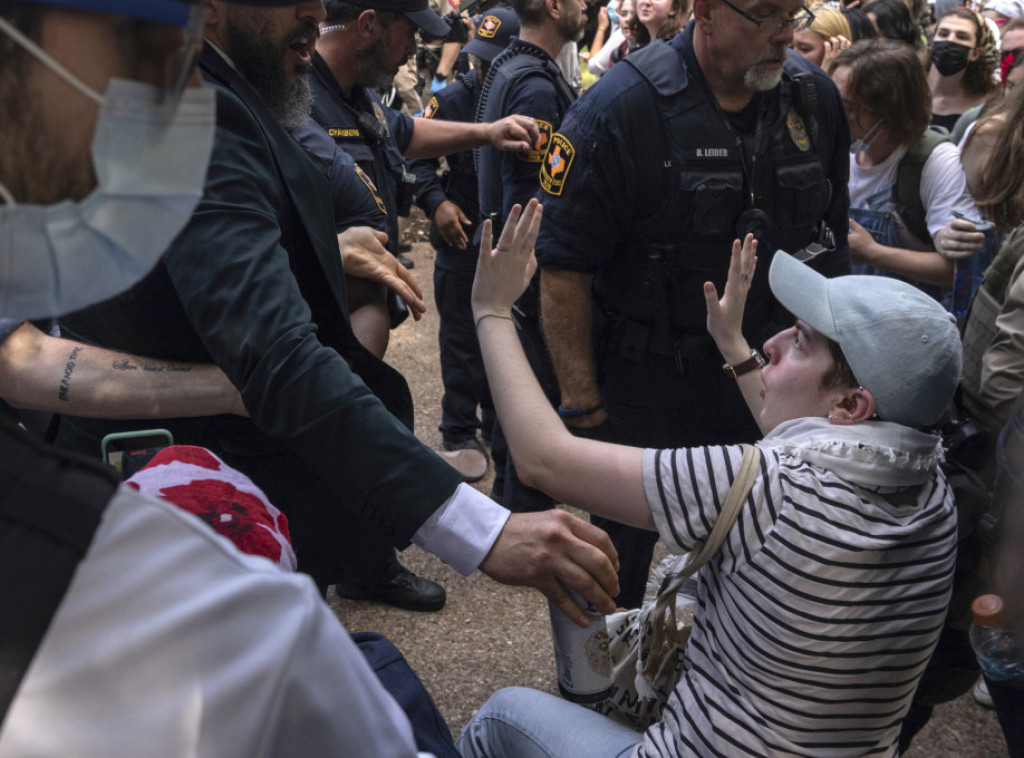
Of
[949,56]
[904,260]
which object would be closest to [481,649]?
[904,260]

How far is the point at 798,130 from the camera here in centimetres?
292

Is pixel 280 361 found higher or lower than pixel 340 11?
lower

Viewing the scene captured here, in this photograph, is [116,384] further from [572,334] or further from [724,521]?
[572,334]

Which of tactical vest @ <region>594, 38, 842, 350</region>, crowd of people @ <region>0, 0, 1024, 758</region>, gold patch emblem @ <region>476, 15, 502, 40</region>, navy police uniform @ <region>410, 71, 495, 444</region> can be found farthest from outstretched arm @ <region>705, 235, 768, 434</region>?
gold patch emblem @ <region>476, 15, 502, 40</region>

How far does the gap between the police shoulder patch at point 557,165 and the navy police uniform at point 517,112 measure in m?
0.84

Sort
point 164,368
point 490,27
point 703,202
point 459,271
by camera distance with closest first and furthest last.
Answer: point 164,368
point 703,202
point 459,271
point 490,27

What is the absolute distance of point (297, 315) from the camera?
62.6 inches

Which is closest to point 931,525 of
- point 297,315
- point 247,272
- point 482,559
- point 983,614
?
point 983,614

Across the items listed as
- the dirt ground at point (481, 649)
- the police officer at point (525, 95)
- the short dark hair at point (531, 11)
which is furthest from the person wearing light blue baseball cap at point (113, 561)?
the short dark hair at point (531, 11)

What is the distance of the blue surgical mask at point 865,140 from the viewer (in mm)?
3809

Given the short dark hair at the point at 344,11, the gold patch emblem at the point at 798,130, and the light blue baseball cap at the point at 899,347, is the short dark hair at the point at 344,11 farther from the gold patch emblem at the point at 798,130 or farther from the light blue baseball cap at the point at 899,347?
the light blue baseball cap at the point at 899,347

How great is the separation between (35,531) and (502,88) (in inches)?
154

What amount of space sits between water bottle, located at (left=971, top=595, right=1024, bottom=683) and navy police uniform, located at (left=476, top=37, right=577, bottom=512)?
1.92 metres

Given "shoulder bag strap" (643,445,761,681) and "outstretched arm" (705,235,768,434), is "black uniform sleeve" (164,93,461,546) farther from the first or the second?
"outstretched arm" (705,235,768,434)
